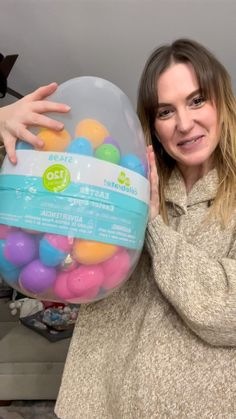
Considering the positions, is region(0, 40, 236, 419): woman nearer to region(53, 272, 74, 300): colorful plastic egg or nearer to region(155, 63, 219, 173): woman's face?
region(155, 63, 219, 173): woman's face

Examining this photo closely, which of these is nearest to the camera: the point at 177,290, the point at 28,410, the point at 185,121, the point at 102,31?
the point at 177,290

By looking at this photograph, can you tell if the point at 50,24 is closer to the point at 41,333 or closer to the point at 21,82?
the point at 21,82

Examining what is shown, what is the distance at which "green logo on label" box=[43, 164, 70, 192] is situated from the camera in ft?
1.77

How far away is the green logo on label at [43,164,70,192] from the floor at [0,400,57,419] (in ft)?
5.15

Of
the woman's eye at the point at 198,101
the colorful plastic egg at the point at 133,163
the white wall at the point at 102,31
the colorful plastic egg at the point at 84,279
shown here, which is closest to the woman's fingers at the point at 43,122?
the colorful plastic egg at the point at 133,163

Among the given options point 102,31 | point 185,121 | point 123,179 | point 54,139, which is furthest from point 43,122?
point 102,31

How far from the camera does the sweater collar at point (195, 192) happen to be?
0.78 meters

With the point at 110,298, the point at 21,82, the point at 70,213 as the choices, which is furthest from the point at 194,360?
the point at 21,82

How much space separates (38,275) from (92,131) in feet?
0.74

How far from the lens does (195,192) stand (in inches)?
A: 31.2

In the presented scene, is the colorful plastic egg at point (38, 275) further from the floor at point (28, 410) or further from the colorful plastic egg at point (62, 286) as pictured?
the floor at point (28, 410)

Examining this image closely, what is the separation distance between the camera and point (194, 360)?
2.18 feet

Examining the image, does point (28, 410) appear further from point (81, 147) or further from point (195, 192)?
point (81, 147)

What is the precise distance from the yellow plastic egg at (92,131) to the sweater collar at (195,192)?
0.25 metres
